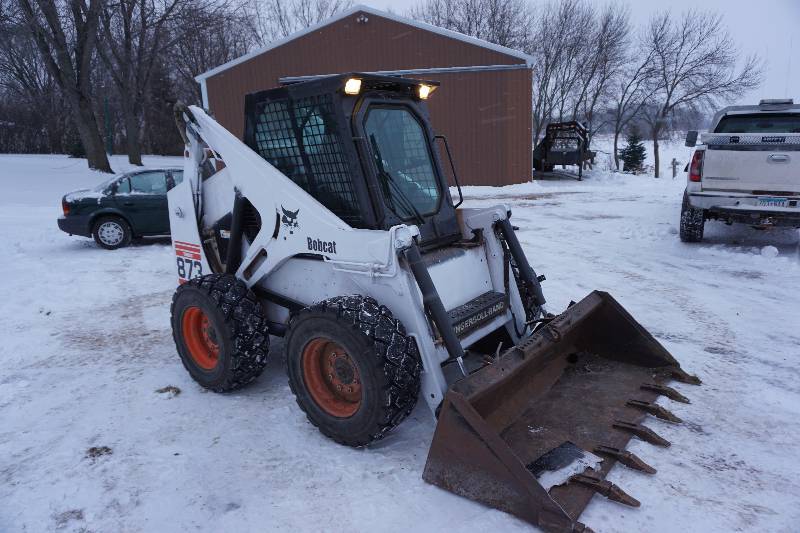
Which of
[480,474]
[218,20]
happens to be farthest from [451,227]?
[218,20]

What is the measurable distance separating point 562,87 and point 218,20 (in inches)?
957

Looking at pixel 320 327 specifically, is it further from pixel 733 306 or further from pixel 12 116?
pixel 12 116

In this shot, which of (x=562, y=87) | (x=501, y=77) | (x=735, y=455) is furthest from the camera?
(x=562, y=87)

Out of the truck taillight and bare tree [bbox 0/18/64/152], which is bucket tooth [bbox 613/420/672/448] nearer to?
the truck taillight

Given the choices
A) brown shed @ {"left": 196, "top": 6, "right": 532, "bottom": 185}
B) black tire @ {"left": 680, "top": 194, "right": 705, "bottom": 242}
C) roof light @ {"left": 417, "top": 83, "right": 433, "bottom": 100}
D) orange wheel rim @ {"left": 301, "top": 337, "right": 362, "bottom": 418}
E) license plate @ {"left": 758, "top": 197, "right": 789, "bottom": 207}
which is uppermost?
brown shed @ {"left": 196, "top": 6, "right": 532, "bottom": 185}

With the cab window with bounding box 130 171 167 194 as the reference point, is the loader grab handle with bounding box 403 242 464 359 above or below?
below

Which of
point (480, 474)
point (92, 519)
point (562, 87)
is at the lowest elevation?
point (92, 519)

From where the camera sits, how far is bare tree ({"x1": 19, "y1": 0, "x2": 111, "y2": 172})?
18562mm

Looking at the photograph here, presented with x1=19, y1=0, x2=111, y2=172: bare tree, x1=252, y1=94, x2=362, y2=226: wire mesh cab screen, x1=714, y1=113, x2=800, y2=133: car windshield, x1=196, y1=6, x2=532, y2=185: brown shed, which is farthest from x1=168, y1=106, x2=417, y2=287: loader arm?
x1=19, y1=0, x2=111, y2=172: bare tree

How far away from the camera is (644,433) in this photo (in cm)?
314

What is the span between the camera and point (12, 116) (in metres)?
31.8

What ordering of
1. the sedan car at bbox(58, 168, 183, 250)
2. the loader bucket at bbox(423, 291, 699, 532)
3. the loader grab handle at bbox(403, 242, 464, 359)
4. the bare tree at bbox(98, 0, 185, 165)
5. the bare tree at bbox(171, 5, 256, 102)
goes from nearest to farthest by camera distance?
the loader bucket at bbox(423, 291, 699, 532) → the loader grab handle at bbox(403, 242, 464, 359) → the sedan car at bbox(58, 168, 183, 250) → the bare tree at bbox(98, 0, 185, 165) → the bare tree at bbox(171, 5, 256, 102)

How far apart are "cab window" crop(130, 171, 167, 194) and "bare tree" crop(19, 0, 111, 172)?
12.3 metres

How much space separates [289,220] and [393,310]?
1033 mm
